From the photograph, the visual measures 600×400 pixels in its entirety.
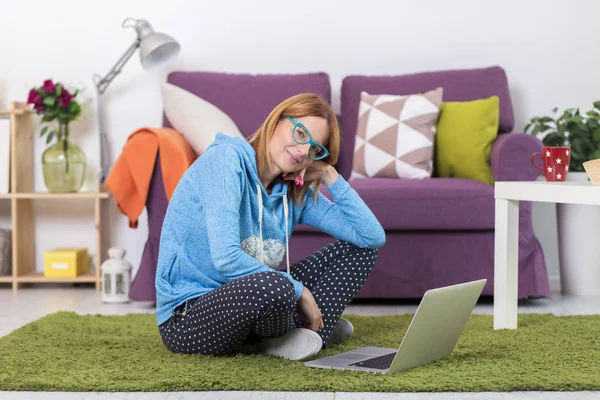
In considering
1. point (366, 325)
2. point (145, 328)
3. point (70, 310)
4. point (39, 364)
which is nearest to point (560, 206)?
point (366, 325)

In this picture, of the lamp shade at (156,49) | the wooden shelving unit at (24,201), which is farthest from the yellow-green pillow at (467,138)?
the wooden shelving unit at (24,201)

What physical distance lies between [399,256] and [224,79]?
1.09 m

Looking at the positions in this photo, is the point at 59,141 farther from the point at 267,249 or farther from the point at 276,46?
the point at 267,249

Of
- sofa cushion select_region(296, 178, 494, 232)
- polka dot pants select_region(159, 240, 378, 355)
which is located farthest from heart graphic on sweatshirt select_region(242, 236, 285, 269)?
sofa cushion select_region(296, 178, 494, 232)

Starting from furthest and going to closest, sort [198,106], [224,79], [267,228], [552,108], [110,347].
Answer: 1. [552,108]
2. [224,79]
3. [198,106]
4. [110,347]
5. [267,228]

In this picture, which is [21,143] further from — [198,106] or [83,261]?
[198,106]

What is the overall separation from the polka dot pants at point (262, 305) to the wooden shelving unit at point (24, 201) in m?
1.55

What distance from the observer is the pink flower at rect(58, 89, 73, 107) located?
11.1 feet

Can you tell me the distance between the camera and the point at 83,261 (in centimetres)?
358

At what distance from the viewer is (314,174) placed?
2.02 meters

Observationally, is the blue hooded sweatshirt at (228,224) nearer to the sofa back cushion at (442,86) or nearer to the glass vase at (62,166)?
the sofa back cushion at (442,86)


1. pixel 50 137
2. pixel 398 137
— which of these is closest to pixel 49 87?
pixel 50 137

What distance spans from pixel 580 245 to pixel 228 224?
179 centimetres

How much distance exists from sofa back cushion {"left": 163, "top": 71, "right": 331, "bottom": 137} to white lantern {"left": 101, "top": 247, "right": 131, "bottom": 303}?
0.61m
